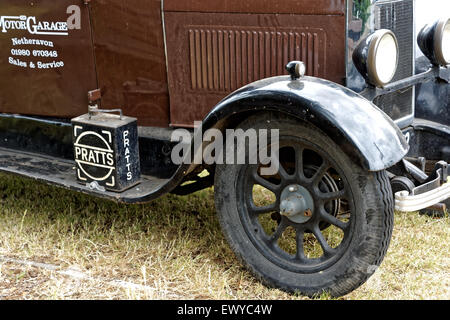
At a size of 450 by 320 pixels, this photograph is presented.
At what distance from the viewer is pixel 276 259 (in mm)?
2926

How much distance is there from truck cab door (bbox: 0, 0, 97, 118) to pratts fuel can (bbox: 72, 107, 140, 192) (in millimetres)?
553

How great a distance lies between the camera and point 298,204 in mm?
2822

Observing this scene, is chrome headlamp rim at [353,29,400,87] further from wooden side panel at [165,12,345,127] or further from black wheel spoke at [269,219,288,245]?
black wheel spoke at [269,219,288,245]

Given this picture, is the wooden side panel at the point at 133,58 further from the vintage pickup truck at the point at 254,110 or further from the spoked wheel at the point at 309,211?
the spoked wheel at the point at 309,211

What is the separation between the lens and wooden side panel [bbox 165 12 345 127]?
9.95 feet

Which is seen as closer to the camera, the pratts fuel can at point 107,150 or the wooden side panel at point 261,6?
the wooden side panel at point 261,6

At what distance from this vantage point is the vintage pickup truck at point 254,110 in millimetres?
2658

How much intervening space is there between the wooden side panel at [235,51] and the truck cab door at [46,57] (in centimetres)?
59

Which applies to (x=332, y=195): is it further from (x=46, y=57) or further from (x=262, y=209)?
(x=46, y=57)

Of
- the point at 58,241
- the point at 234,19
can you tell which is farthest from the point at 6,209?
the point at 234,19

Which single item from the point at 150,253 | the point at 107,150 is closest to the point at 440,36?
the point at 107,150

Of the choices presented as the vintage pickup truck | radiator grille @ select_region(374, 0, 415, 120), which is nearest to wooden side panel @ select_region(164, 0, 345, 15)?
the vintage pickup truck

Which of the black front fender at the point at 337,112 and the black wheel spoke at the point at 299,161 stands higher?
the black front fender at the point at 337,112

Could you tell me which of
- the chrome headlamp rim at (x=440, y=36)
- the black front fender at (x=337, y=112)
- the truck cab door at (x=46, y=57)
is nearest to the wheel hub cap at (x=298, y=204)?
the black front fender at (x=337, y=112)
